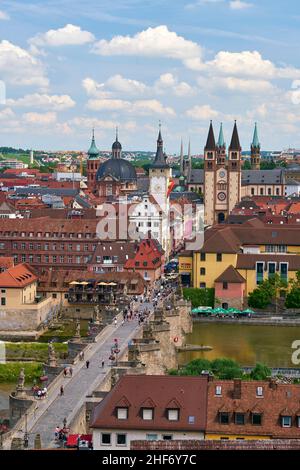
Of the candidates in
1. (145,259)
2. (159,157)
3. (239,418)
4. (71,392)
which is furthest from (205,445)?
(159,157)

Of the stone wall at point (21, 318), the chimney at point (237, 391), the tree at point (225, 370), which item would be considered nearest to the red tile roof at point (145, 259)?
the stone wall at point (21, 318)

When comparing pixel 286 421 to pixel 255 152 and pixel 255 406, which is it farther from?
pixel 255 152

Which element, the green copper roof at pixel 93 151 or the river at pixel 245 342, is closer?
the river at pixel 245 342

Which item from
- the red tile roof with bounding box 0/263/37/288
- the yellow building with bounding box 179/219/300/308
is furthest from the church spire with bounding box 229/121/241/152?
the red tile roof with bounding box 0/263/37/288

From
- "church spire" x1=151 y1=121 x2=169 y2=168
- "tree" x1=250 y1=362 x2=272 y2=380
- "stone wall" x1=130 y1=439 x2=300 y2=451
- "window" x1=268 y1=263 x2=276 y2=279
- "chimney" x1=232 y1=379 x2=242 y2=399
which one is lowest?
"tree" x1=250 y1=362 x2=272 y2=380

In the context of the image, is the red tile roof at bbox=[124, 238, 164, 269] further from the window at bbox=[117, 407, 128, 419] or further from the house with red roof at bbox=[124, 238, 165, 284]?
the window at bbox=[117, 407, 128, 419]

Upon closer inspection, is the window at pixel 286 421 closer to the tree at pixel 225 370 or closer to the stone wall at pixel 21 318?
the tree at pixel 225 370

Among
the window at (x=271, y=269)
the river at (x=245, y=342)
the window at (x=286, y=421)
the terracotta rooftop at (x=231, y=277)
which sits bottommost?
the river at (x=245, y=342)
